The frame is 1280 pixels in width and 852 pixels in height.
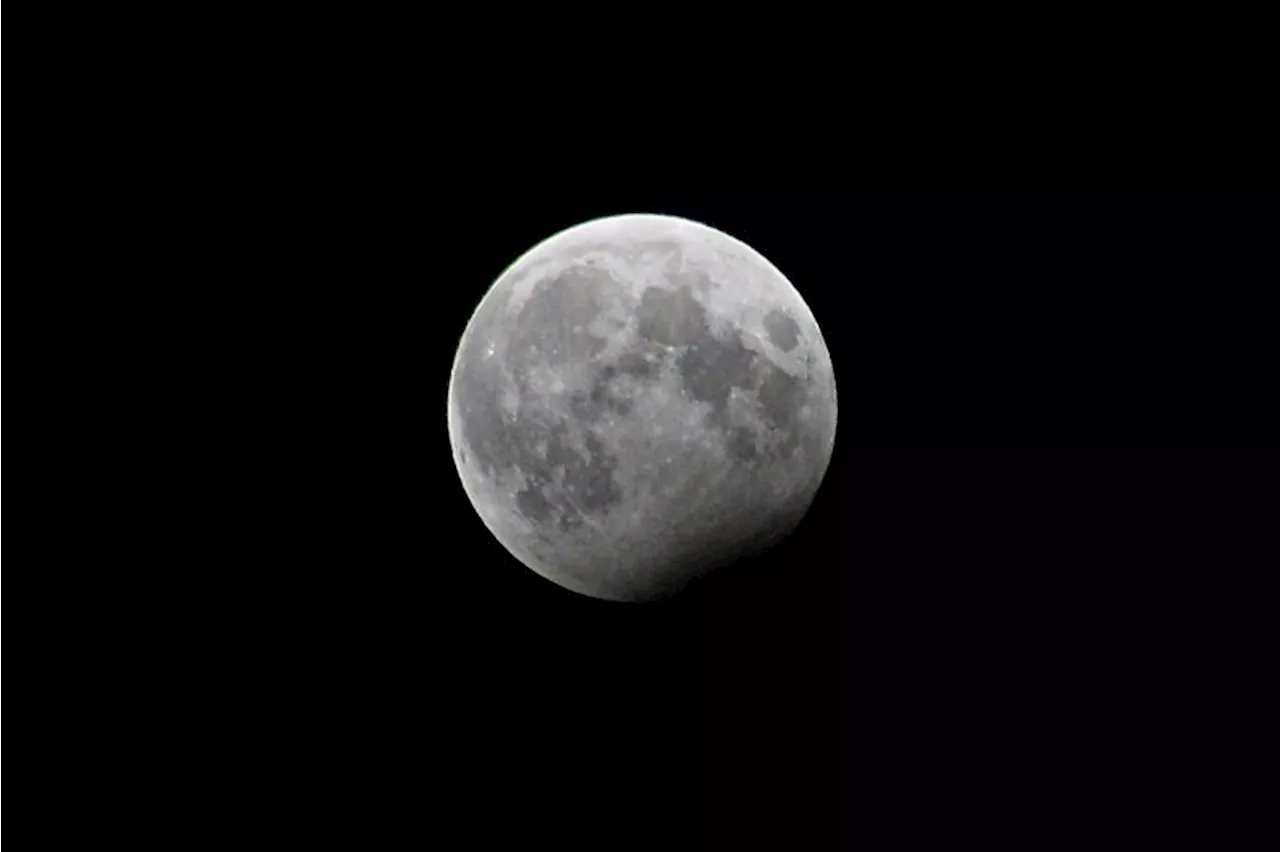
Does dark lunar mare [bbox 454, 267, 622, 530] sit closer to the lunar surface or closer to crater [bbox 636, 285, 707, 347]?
the lunar surface

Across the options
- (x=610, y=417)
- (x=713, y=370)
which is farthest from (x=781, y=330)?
(x=610, y=417)

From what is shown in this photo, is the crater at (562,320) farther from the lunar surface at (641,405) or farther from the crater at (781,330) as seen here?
the crater at (781,330)

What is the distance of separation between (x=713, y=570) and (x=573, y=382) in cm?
105

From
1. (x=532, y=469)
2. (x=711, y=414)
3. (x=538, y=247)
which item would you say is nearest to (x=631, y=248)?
(x=538, y=247)

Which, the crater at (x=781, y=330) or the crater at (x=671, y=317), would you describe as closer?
the crater at (x=671, y=317)

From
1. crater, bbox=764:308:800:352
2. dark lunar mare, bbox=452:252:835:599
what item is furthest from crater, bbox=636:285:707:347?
crater, bbox=764:308:800:352

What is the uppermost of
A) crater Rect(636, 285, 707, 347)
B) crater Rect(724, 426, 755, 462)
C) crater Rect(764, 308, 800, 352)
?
crater Rect(764, 308, 800, 352)

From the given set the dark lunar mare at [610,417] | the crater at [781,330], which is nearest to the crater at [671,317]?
the dark lunar mare at [610,417]

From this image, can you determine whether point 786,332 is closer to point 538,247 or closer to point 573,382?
point 573,382

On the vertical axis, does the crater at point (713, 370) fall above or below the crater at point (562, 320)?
below

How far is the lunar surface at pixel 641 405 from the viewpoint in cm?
299

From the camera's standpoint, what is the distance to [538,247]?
351cm

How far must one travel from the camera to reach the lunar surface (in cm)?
299

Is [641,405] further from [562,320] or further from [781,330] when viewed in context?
[781,330]
